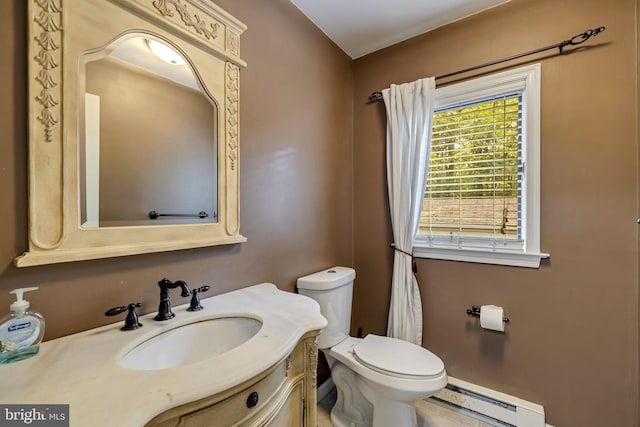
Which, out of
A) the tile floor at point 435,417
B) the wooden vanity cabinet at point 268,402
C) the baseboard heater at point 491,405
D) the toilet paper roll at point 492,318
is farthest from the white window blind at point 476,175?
the wooden vanity cabinet at point 268,402

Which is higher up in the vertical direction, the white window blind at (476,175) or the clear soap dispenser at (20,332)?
the white window blind at (476,175)

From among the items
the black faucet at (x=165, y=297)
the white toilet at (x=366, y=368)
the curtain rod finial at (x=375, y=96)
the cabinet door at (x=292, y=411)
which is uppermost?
the curtain rod finial at (x=375, y=96)

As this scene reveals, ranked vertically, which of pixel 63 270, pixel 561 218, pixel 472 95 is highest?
pixel 472 95

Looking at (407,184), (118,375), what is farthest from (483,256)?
(118,375)

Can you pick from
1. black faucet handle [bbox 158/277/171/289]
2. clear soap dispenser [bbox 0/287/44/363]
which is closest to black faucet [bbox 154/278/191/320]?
black faucet handle [bbox 158/277/171/289]

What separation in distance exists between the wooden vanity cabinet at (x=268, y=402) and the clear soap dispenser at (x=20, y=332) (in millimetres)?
413

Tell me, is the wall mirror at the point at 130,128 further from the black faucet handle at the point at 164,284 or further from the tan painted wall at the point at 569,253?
the tan painted wall at the point at 569,253

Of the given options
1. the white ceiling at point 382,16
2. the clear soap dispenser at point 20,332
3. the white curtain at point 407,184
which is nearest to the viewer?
the clear soap dispenser at point 20,332

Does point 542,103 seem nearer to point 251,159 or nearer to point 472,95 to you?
point 472,95

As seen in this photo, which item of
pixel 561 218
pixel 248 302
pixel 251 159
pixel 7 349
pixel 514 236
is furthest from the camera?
pixel 514 236

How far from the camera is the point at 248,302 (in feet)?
3.52

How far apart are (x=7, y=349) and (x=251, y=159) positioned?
38.8 inches

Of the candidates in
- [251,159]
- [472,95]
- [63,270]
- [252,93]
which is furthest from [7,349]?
[472,95]

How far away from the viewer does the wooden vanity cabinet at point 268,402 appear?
0.55 m
